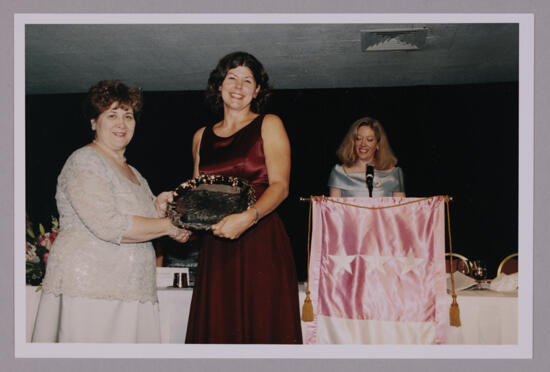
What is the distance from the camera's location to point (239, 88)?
7.68ft

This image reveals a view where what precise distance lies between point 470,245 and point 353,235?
1366 millimetres

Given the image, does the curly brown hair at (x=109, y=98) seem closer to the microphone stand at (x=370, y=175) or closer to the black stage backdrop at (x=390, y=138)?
the black stage backdrop at (x=390, y=138)

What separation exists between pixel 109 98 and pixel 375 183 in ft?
5.28

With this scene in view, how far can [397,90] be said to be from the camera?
3.21 meters

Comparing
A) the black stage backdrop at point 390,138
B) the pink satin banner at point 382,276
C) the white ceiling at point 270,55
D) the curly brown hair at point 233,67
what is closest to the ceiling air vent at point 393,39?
the white ceiling at point 270,55

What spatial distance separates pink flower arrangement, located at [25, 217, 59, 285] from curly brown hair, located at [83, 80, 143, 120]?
0.71 metres

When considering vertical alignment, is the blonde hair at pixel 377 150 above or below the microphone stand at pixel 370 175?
above

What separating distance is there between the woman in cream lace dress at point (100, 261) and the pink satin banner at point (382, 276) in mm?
830

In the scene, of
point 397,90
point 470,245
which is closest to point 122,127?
point 397,90

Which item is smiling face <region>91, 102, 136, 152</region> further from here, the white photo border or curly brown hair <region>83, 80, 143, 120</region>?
the white photo border

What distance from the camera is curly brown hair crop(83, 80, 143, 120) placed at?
234cm

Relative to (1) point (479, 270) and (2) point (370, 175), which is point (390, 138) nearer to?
(2) point (370, 175)

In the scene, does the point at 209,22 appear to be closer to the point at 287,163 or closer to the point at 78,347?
the point at 287,163

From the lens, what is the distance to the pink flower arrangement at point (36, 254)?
2584 mm
